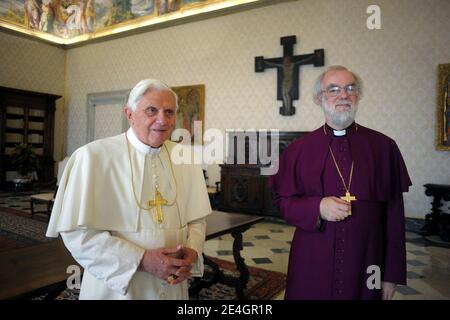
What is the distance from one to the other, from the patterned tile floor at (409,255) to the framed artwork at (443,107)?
157cm

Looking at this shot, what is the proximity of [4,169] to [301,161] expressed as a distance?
1117 cm

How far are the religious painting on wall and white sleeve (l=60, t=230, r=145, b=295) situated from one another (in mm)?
8692

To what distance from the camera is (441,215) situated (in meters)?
6.03

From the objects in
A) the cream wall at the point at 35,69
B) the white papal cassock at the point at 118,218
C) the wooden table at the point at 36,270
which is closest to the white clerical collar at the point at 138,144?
the white papal cassock at the point at 118,218

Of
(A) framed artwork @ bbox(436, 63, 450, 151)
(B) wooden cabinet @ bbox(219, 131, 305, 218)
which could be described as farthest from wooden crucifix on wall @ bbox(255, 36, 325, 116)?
(A) framed artwork @ bbox(436, 63, 450, 151)

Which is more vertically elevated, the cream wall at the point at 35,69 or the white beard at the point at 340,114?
the cream wall at the point at 35,69

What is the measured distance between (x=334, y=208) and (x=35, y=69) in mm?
12478

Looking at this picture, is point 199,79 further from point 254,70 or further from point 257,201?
point 257,201

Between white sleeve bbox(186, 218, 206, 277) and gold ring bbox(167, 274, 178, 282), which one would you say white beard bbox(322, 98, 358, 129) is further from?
gold ring bbox(167, 274, 178, 282)

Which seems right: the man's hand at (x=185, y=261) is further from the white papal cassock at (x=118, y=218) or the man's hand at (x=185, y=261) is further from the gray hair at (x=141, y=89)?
the gray hair at (x=141, y=89)

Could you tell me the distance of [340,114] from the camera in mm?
1910

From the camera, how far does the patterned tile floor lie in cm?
370

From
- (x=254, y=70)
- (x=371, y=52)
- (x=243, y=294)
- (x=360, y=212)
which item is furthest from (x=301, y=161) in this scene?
(x=254, y=70)

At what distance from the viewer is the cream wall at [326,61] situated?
637cm
